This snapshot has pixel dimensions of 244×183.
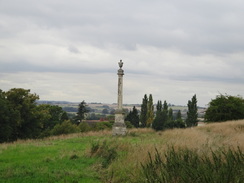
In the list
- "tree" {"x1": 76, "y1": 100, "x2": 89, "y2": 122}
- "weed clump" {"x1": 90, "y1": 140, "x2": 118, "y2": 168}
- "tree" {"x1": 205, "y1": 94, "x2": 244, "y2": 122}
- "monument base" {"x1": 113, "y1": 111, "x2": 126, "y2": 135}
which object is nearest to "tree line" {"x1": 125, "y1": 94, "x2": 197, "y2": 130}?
"tree" {"x1": 76, "y1": 100, "x2": 89, "y2": 122}

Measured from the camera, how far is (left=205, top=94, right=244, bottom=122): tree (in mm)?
39281

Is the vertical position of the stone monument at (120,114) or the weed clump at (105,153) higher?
the stone monument at (120,114)

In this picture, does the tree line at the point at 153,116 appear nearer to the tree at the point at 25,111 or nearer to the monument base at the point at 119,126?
the tree at the point at 25,111

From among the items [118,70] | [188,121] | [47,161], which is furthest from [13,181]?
[188,121]

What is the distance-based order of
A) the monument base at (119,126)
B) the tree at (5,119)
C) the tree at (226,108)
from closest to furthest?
the monument base at (119,126)
the tree at (5,119)
the tree at (226,108)

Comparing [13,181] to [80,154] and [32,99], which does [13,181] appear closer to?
[80,154]

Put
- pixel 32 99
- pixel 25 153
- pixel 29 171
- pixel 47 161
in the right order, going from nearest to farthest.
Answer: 1. pixel 29 171
2. pixel 47 161
3. pixel 25 153
4. pixel 32 99

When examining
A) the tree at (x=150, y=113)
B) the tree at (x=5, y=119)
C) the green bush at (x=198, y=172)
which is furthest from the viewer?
the tree at (x=150, y=113)

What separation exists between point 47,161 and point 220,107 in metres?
32.3

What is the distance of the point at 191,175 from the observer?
6078 mm

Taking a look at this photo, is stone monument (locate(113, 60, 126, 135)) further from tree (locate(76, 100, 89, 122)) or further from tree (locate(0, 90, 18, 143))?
tree (locate(76, 100, 89, 122))

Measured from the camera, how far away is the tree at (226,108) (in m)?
39.3

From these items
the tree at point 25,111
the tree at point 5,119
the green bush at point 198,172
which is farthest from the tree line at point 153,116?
the green bush at point 198,172

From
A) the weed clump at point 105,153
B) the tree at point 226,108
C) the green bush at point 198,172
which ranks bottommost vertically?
the weed clump at point 105,153
